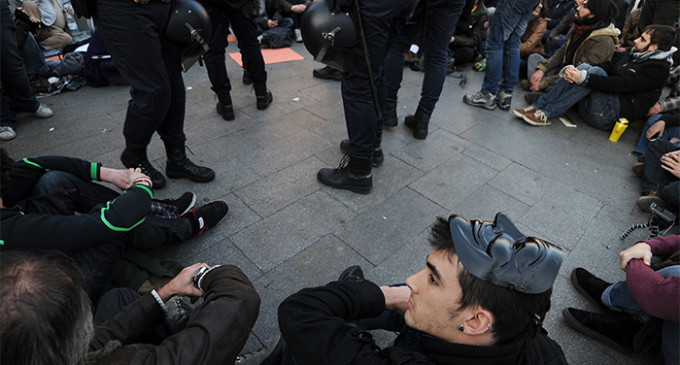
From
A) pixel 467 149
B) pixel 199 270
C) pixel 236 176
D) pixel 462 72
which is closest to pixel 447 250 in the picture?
pixel 199 270

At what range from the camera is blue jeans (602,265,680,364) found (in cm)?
147

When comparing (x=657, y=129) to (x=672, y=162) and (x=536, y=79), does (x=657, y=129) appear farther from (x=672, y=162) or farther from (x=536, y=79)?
(x=536, y=79)

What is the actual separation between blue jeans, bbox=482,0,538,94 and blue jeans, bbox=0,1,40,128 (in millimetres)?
4347

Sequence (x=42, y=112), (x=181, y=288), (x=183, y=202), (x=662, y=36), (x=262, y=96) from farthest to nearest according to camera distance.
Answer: (x=262, y=96) → (x=42, y=112) → (x=662, y=36) → (x=183, y=202) → (x=181, y=288)

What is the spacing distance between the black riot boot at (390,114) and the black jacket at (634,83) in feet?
6.21

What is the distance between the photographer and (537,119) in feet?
12.6

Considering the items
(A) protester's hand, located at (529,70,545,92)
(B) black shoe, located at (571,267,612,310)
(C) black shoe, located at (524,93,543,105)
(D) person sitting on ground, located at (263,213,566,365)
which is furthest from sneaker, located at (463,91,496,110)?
(D) person sitting on ground, located at (263,213,566,365)

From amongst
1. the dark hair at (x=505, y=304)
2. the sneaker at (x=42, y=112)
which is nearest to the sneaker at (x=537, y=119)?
the dark hair at (x=505, y=304)

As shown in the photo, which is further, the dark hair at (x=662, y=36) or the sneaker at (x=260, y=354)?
the dark hair at (x=662, y=36)

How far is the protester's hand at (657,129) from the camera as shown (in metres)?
3.20

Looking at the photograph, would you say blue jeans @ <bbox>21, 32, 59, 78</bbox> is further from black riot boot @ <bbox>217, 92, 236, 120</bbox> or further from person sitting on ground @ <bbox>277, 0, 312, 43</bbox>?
person sitting on ground @ <bbox>277, 0, 312, 43</bbox>

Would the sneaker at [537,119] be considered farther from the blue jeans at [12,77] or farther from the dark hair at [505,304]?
the blue jeans at [12,77]

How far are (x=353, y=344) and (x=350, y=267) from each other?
84 centimetres

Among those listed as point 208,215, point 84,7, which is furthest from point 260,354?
point 84,7
